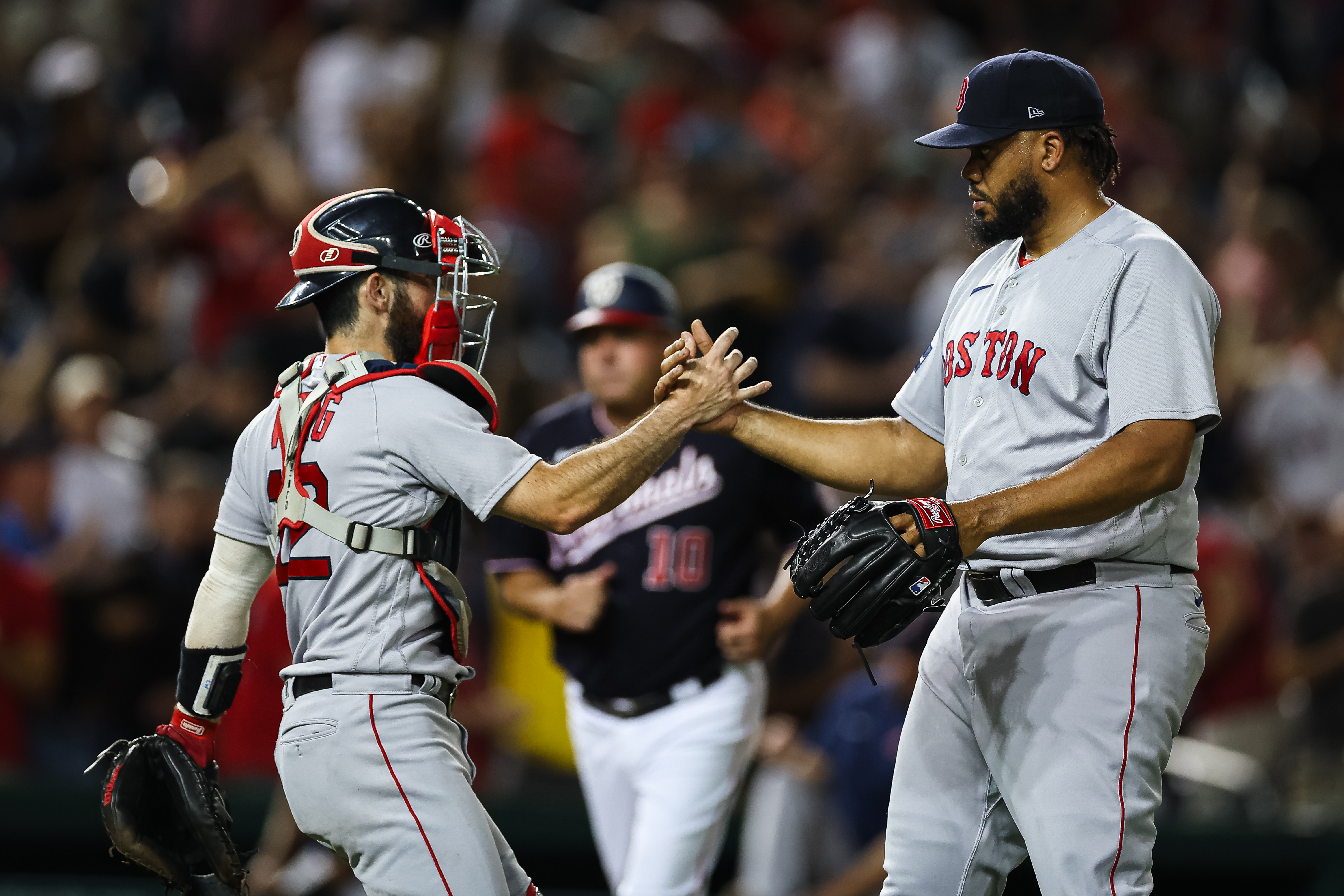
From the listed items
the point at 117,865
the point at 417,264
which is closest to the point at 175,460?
the point at 117,865

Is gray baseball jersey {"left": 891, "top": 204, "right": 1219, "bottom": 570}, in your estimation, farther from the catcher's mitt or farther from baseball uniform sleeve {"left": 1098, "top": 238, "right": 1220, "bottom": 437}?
the catcher's mitt

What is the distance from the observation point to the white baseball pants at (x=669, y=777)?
15.8 ft

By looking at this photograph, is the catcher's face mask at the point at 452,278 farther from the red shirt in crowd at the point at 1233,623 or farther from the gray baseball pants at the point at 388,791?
the red shirt in crowd at the point at 1233,623

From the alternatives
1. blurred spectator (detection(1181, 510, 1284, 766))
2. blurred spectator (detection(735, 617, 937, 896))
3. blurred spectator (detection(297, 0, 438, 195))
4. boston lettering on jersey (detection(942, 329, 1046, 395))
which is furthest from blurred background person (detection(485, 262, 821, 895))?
blurred spectator (detection(297, 0, 438, 195))

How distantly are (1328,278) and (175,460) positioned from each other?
740 cm

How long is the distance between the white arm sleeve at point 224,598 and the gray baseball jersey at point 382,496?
0.24 metres

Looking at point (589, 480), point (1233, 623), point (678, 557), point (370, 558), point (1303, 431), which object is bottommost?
point (1233, 623)

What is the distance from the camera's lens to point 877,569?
3.34 meters

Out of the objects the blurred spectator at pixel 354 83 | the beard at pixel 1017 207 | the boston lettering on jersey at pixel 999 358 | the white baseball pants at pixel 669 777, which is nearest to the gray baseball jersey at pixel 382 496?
the boston lettering on jersey at pixel 999 358

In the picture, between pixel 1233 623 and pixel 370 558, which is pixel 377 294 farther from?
pixel 1233 623

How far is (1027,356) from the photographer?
11.7 feet

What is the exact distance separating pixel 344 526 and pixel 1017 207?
1.79m

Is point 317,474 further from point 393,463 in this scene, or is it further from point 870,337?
point 870,337

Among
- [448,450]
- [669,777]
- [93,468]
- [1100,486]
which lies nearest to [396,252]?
[448,450]
